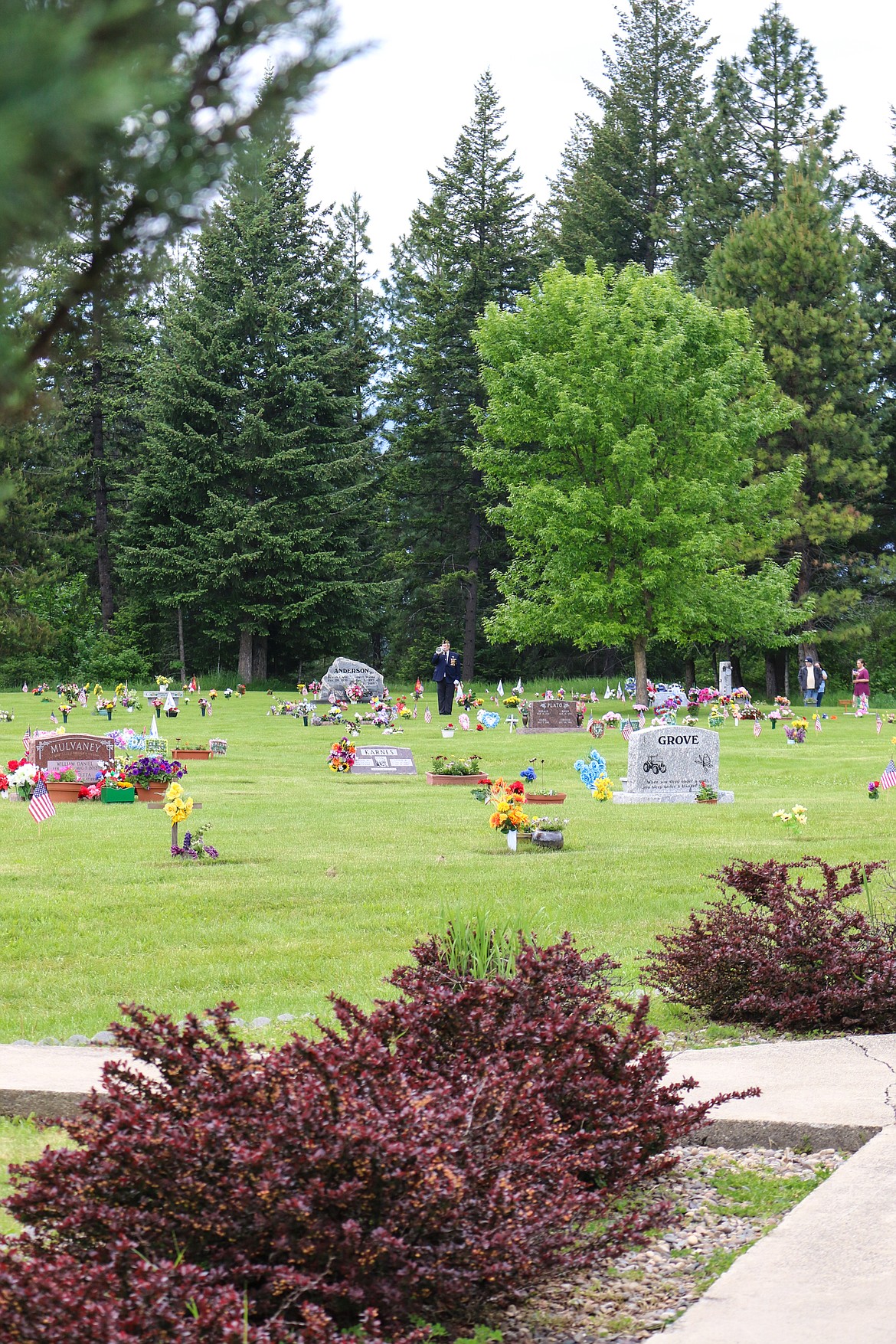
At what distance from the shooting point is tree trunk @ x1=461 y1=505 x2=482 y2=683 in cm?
5159

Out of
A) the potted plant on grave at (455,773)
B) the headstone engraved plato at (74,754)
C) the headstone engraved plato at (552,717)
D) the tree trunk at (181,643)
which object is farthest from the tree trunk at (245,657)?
the headstone engraved plato at (74,754)

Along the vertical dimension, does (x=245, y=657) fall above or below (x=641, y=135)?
below

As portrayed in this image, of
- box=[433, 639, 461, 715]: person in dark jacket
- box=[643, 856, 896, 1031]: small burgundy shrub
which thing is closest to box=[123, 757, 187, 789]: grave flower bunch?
box=[643, 856, 896, 1031]: small burgundy shrub

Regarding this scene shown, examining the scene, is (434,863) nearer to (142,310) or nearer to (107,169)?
(142,310)

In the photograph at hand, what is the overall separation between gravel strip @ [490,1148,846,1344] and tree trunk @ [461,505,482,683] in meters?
46.4

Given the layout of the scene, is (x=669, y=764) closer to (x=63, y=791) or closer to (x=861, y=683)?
(x=63, y=791)

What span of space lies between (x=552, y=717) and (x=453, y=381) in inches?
972

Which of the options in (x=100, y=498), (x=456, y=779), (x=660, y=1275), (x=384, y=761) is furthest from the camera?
(x=100, y=498)

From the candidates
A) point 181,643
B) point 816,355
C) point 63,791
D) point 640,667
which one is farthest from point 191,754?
point 816,355

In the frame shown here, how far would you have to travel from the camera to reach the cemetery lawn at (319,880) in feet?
26.6

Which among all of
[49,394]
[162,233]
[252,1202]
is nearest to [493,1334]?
[252,1202]

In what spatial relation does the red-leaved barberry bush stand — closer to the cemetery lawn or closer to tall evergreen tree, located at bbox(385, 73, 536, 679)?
the cemetery lawn

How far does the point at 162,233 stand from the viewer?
268 cm

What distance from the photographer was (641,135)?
55219mm
